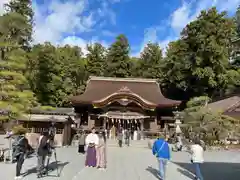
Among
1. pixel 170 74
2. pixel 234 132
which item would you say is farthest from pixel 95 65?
pixel 234 132

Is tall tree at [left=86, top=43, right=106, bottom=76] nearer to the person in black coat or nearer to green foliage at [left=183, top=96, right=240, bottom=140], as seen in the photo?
green foliage at [left=183, top=96, right=240, bottom=140]

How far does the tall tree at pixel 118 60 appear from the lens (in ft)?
130

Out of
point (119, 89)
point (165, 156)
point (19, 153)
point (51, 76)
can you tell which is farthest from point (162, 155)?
Result: point (51, 76)

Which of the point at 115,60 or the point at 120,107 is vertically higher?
the point at 115,60

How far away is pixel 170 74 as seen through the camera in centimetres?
3431

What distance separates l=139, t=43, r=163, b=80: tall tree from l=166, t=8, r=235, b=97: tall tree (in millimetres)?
6019

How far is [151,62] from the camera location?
39.9 m

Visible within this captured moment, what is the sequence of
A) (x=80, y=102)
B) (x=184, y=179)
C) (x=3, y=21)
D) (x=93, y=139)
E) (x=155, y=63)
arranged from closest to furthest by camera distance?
1. (x=184, y=179)
2. (x=93, y=139)
3. (x=3, y=21)
4. (x=80, y=102)
5. (x=155, y=63)

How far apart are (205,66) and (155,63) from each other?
10.00 m

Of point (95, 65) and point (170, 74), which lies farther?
point (95, 65)

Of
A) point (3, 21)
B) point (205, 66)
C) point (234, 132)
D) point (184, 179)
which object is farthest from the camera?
point (205, 66)

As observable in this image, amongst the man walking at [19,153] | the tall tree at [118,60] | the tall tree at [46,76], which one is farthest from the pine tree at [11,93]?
the tall tree at [118,60]

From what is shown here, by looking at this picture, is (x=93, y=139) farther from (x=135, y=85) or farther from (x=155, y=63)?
(x=155, y=63)

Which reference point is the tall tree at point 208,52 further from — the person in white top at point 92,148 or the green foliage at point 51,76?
the person in white top at point 92,148
